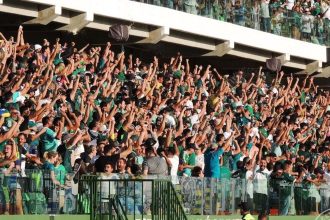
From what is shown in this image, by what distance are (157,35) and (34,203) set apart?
46.5ft

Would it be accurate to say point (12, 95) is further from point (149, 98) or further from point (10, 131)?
point (149, 98)

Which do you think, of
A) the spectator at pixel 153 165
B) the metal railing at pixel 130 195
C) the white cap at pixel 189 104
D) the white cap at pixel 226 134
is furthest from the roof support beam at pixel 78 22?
the spectator at pixel 153 165

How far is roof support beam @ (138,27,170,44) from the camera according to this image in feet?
119

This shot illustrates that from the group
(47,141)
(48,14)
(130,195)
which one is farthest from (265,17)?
(130,195)

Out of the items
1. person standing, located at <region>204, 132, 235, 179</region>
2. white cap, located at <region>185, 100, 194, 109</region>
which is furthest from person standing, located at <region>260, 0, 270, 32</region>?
person standing, located at <region>204, 132, 235, 179</region>

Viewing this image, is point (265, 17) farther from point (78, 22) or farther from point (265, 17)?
point (78, 22)

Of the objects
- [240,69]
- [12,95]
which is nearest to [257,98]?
[240,69]

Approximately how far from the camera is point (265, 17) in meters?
39.4

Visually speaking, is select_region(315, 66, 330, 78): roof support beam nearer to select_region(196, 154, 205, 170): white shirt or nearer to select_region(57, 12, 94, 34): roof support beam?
select_region(57, 12, 94, 34): roof support beam

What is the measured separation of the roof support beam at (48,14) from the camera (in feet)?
107

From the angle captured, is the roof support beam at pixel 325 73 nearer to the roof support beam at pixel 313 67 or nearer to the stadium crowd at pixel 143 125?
the roof support beam at pixel 313 67

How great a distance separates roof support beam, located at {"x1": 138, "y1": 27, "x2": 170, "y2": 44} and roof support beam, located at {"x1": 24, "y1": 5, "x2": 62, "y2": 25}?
13.9ft

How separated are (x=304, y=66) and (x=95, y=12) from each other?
11.4 m

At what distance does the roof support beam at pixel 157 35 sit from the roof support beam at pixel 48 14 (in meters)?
4.24
